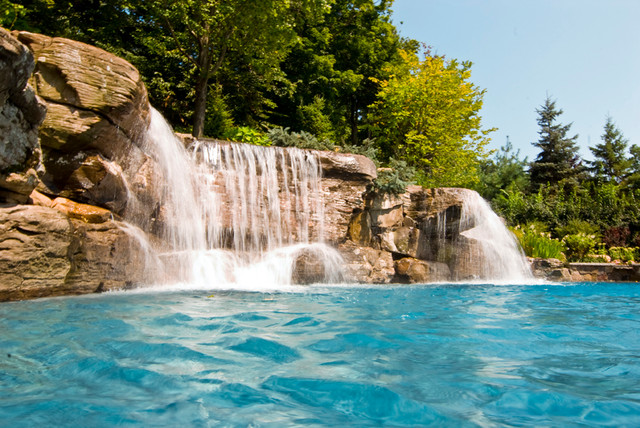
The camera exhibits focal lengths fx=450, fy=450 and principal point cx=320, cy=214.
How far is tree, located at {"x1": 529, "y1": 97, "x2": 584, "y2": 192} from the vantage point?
97.3 feet

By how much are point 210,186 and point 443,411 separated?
9578 mm

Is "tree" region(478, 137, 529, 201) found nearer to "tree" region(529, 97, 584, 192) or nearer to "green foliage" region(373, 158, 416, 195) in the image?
"tree" region(529, 97, 584, 192)

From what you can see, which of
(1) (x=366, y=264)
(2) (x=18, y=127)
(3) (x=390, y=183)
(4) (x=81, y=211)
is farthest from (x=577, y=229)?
(2) (x=18, y=127)

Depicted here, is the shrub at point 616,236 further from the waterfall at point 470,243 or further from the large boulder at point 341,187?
the large boulder at point 341,187

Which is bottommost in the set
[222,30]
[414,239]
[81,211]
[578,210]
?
[414,239]

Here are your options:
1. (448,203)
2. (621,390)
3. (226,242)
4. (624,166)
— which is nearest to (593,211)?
(448,203)

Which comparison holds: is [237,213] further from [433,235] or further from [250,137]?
[433,235]

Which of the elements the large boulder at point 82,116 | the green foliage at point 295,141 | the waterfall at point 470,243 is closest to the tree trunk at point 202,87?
the green foliage at point 295,141

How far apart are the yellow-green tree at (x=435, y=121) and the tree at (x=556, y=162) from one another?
→ 11.2 m

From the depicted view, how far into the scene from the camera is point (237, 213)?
11.6 meters

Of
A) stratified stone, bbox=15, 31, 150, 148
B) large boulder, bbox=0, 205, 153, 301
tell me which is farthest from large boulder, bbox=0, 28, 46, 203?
stratified stone, bbox=15, 31, 150, 148

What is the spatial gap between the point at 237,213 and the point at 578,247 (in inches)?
544

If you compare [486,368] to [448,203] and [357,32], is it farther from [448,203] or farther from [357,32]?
[357,32]

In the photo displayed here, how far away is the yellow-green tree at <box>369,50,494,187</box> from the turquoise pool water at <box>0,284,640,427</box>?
48.0ft
